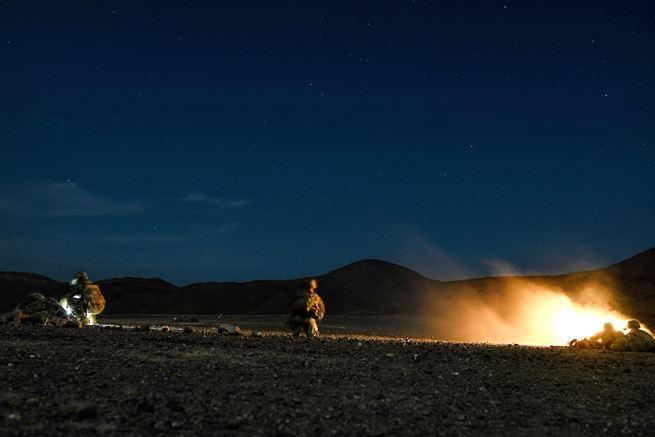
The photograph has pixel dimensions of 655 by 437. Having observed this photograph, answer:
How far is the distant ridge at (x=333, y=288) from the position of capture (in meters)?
102

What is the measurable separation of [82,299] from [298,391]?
26.2 metres

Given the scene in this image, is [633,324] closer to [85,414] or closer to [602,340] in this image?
[602,340]

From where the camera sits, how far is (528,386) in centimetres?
1588

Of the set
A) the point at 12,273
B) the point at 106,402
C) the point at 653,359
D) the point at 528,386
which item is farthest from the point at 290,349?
the point at 12,273

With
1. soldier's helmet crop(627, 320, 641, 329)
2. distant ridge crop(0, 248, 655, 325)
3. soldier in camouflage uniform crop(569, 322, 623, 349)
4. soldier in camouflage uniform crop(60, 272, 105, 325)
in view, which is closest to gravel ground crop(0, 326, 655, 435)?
soldier in camouflage uniform crop(569, 322, 623, 349)

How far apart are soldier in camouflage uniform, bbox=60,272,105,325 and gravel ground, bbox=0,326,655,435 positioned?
45.9 ft

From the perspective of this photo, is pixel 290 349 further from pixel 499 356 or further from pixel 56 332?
pixel 56 332

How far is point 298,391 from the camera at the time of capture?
13.7m

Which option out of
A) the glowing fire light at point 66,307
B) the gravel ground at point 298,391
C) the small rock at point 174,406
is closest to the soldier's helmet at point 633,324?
the gravel ground at point 298,391

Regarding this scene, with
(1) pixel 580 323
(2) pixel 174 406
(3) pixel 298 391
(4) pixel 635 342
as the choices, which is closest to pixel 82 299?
(3) pixel 298 391

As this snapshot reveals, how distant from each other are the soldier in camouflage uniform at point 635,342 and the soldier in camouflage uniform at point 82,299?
96.8 feet

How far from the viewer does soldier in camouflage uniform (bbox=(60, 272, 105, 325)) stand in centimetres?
3550

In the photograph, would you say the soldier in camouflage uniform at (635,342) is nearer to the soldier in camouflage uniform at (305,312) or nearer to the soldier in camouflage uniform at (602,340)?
the soldier in camouflage uniform at (602,340)

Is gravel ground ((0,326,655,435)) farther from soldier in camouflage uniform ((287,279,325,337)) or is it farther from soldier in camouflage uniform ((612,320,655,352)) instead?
soldier in camouflage uniform ((287,279,325,337))
